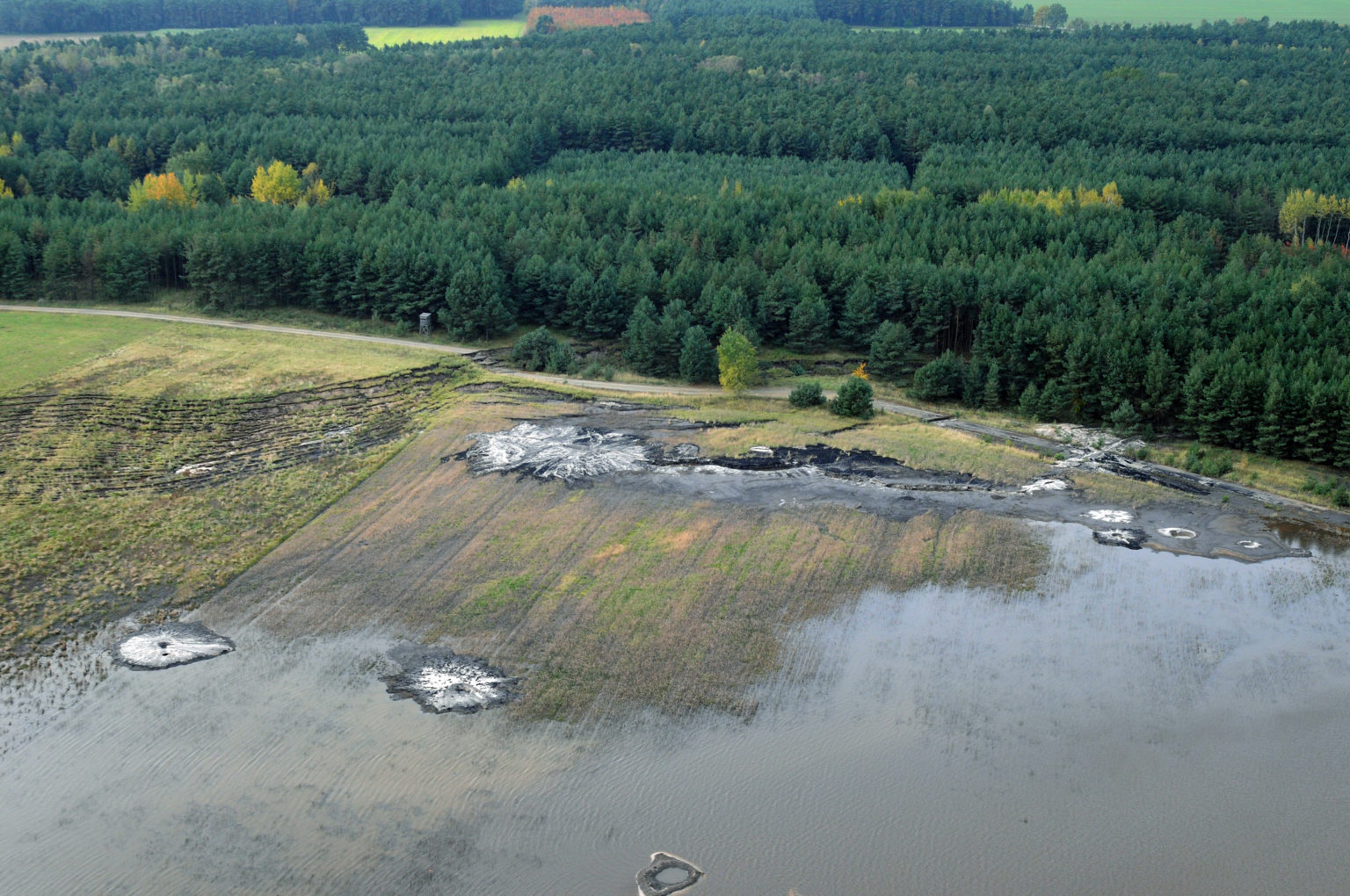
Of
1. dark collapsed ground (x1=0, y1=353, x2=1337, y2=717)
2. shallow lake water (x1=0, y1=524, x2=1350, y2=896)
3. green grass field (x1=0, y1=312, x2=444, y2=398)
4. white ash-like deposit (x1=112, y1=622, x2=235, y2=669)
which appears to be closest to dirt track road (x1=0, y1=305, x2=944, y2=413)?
green grass field (x1=0, y1=312, x2=444, y2=398)

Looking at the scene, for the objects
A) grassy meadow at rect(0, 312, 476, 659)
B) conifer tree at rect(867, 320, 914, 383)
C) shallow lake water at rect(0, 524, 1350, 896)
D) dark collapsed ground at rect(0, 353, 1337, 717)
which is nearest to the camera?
shallow lake water at rect(0, 524, 1350, 896)

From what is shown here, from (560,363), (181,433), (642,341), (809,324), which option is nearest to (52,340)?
(181,433)

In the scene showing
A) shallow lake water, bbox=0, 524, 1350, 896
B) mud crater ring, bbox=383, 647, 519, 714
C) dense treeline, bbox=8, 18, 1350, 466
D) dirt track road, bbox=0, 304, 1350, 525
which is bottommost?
shallow lake water, bbox=0, 524, 1350, 896

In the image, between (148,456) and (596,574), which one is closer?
(596,574)

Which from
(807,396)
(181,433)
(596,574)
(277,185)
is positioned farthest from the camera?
(277,185)

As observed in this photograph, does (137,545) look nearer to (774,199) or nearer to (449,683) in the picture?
(449,683)

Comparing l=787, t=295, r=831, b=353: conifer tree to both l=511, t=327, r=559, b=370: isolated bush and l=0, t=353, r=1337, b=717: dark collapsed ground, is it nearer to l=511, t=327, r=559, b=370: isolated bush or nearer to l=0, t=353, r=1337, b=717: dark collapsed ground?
l=0, t=353, r=1337, b=717: dark collapsed ground
